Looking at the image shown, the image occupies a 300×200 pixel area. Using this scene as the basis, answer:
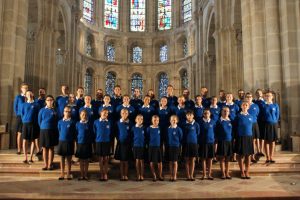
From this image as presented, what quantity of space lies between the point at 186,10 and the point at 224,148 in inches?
1109

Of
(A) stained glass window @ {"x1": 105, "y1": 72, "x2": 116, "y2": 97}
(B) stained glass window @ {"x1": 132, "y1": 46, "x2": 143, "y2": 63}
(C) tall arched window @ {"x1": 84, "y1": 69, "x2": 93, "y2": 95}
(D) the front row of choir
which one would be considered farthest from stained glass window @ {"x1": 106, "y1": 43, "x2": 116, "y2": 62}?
(D) the front row of choir

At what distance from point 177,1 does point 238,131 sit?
95.0ft

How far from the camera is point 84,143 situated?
8617mm

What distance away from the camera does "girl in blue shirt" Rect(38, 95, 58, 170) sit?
29.3ft

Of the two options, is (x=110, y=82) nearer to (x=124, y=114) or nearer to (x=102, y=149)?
(x=124, y=114)

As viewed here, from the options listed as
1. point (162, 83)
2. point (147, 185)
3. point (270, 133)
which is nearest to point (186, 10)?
point (162, 83)

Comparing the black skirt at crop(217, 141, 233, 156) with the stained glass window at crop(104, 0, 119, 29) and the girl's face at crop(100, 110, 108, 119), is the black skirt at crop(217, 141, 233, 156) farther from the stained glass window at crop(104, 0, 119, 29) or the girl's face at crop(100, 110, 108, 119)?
the stained glass window at crop(104, 0, 119, 29)

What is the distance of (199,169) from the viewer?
9.87 m

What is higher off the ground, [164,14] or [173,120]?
[164,14]

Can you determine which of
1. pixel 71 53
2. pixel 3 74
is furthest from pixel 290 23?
pixel 71 53

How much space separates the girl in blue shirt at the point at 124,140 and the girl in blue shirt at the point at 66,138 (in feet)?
4.03

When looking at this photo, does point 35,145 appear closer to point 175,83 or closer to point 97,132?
point 97,132

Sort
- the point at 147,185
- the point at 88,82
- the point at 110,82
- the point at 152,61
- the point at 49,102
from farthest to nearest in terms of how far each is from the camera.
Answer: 1. the point at 152,61
2. the point at 110,82
3. the point at 88,82
4. the point at 49,102
5. the point at 147,185

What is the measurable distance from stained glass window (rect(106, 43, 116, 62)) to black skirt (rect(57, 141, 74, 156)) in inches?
1080
